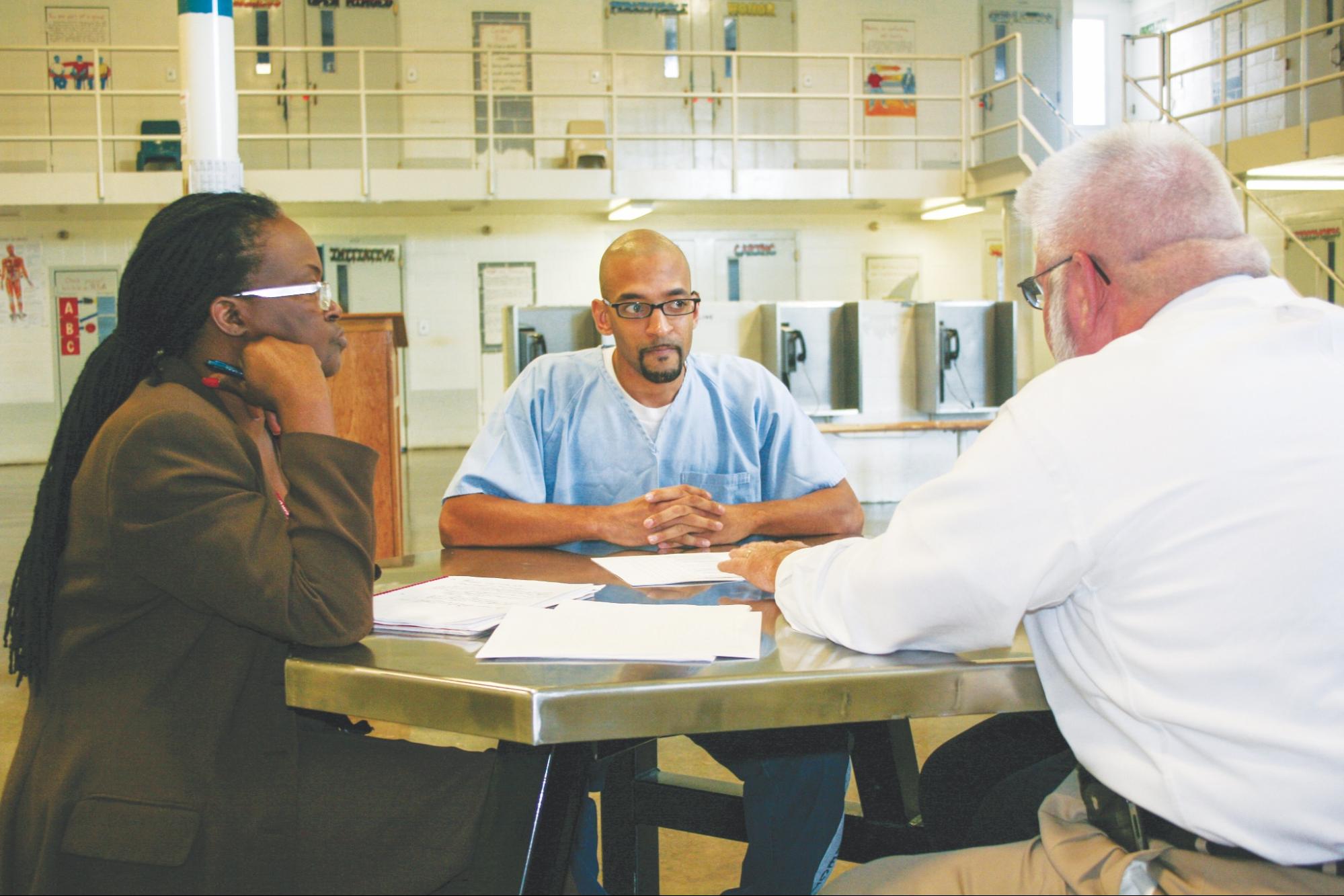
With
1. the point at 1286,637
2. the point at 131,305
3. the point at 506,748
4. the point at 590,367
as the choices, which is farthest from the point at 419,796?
the point at 590,367

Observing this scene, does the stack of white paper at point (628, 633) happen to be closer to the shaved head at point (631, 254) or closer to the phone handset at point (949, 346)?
the shaved head at point (631, 254)

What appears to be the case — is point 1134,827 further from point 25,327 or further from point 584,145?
point 25,327

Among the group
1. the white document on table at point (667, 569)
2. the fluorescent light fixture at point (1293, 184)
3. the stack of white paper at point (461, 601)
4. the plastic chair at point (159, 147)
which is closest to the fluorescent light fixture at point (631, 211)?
the plastic chair at point (159, 147)

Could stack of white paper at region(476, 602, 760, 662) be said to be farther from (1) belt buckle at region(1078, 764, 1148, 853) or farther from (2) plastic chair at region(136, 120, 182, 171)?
(2) plastic chair at region(136, 120, 182, 171)

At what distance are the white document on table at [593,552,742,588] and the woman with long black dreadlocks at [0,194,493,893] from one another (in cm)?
46

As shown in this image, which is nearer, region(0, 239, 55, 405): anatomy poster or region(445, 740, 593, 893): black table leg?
region(445, 740, 593, 893): black table leg

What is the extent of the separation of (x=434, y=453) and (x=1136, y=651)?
12013mm

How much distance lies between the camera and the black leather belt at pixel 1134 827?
1033mm

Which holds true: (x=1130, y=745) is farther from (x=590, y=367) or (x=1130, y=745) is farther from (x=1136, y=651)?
(x=590, y=367)

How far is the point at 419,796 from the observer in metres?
1.24

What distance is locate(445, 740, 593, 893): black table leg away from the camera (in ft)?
4.01

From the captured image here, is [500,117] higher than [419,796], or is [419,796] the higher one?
[500,117]

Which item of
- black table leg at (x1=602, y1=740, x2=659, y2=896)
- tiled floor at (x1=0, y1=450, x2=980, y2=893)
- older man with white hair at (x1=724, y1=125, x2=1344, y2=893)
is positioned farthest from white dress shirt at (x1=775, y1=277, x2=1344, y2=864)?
tiled floor at (x1=0, y1=450, x2=980, y2=893)

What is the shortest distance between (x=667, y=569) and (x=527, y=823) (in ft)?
1.98
